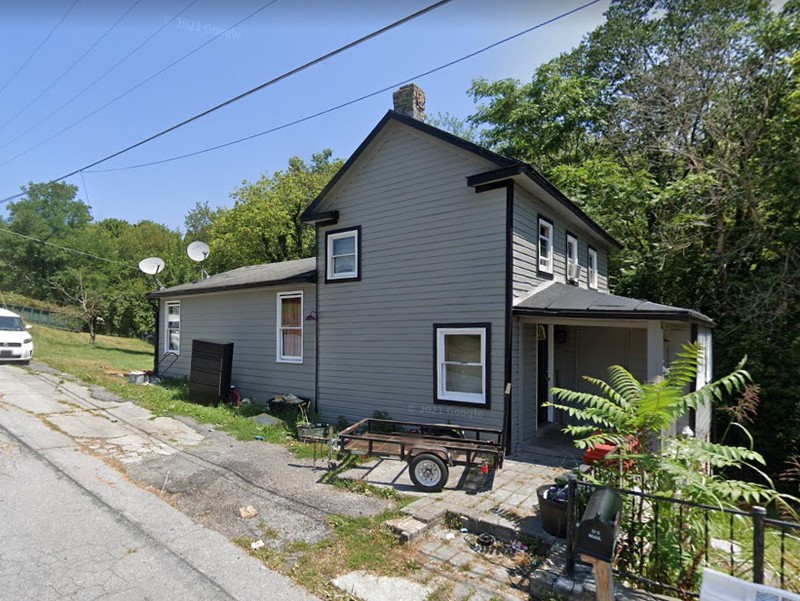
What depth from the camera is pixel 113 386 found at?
12758mm

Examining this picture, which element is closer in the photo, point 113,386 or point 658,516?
point 658,516

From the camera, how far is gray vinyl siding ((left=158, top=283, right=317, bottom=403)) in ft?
36.6

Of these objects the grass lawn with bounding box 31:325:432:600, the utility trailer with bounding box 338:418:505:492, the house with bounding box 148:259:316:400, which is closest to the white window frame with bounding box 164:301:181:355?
the house with bounding box 148:259:316:400

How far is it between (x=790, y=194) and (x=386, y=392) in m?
12.5

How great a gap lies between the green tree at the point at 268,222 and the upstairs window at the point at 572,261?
2056 cm

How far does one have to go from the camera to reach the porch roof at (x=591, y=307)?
274 inches

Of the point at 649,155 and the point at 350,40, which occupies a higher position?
the point at 649,155

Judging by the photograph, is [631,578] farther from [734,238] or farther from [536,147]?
[536,147]

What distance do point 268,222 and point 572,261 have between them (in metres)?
22.1

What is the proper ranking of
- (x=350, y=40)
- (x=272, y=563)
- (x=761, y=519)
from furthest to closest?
(x=350, y=40)
(x=272, y=563)
(x=761, y=519)

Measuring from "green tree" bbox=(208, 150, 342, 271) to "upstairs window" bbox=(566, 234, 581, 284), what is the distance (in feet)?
67.4

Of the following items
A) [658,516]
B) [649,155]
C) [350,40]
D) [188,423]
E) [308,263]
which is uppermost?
[649,155]

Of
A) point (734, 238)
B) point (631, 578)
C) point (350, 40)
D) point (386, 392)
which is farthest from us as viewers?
point (734, 238)

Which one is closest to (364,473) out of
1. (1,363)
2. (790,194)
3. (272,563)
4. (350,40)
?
(272,563)
